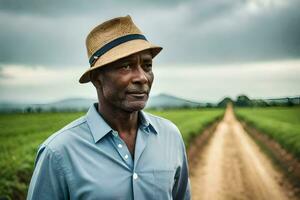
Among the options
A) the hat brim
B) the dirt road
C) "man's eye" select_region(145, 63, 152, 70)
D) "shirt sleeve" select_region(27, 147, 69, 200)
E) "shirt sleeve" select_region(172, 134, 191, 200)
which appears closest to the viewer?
"shirt sleeve" select_region(27, 147, 69, 200)

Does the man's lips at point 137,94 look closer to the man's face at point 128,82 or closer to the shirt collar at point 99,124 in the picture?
the man's face at point 128,82

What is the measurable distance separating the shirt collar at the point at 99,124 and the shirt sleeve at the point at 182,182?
0.22m

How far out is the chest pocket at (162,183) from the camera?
2.00 meters

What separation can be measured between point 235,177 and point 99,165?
25.0ft

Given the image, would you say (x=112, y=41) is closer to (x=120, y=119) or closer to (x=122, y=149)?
(x=120, y=119)

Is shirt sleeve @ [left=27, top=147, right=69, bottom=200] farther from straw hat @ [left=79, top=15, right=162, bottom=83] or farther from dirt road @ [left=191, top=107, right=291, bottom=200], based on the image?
dirt road @ [left=191, top=107, right=291, bottom=200]

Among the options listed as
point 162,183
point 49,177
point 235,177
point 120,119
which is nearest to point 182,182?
point 162,183

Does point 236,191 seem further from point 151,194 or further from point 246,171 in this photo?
point 151,194

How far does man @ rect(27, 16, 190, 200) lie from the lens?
73.5 inches

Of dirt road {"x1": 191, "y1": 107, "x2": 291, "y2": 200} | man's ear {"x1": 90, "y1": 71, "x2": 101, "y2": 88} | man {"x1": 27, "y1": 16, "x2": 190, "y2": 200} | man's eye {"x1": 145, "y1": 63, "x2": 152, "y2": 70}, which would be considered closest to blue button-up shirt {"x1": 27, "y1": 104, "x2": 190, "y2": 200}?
man {"x1": 27, "y1": 16, "x2": 190, "y2": 200}

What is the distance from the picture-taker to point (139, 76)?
2.02 m

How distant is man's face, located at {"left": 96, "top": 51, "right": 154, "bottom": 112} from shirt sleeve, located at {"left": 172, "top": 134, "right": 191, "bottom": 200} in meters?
0.37

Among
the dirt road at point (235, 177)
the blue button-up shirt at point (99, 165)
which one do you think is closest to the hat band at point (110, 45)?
the blue button-up shirt at point (99, 165)

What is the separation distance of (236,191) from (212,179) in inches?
42.8
